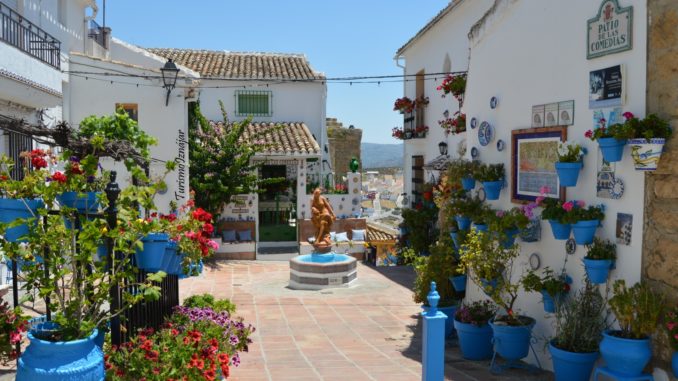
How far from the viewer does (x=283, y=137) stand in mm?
20188

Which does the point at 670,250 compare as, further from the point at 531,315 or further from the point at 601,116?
the point at 531,315

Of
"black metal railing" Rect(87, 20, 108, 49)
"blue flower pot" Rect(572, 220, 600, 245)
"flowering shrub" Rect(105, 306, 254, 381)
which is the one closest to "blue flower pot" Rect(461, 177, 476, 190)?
"blue flower pot" Rect(572, 220, 600, 245)

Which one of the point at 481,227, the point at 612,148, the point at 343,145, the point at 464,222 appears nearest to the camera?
the point at 612,148

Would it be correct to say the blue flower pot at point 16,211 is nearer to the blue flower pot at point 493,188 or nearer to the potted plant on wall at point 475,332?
the potted plant on wall at point 475,332

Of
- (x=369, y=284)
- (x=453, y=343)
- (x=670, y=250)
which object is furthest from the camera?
(x=369, y=284)

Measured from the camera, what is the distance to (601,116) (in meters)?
6.14

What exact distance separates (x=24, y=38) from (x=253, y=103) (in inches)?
452

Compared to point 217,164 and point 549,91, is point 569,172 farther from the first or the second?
point 217,164

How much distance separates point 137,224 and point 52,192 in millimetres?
636

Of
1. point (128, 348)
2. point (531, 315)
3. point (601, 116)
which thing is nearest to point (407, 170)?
point (531, 315)

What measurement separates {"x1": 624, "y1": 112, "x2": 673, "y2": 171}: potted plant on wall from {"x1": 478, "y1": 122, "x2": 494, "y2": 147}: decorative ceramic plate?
306 centimetres

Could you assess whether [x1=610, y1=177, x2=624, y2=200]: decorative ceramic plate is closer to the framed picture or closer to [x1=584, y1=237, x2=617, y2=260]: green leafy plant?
[x1=584, y1=237, x2=617, y2=260]: green leafy plant

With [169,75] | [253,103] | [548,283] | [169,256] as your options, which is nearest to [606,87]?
[548,283]

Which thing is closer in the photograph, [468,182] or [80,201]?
[80,201]
